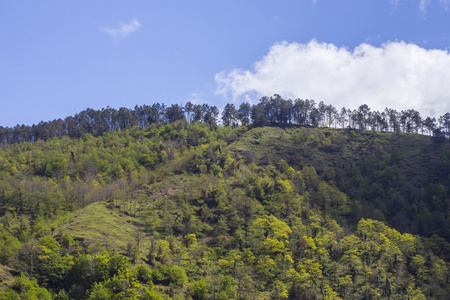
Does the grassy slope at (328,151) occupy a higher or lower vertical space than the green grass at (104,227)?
higher

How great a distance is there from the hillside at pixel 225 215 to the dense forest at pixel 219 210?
1.38 ft

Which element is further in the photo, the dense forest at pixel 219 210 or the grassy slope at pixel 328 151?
the grassy slope at pixel 328 151

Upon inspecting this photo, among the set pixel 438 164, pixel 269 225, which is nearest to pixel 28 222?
pixel 269 225

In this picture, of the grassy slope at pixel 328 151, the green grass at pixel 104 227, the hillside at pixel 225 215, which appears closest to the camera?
the hillside at pixel 225 215

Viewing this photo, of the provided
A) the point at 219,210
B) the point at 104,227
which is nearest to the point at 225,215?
the point at 219,210

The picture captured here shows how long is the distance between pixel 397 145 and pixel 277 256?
10986 cm

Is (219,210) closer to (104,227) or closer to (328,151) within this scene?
(104,227)

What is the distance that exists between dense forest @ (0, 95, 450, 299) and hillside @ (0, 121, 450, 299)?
42 centimetres

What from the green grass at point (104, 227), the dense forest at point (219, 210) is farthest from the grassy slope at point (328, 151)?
the green grass at point (104, 227)

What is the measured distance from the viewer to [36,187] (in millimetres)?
109188

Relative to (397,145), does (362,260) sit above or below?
below

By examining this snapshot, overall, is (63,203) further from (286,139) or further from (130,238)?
(286,139)

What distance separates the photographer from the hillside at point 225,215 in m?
68.4

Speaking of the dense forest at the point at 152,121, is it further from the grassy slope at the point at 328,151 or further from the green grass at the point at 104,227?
the green grass at the point at 104,227
